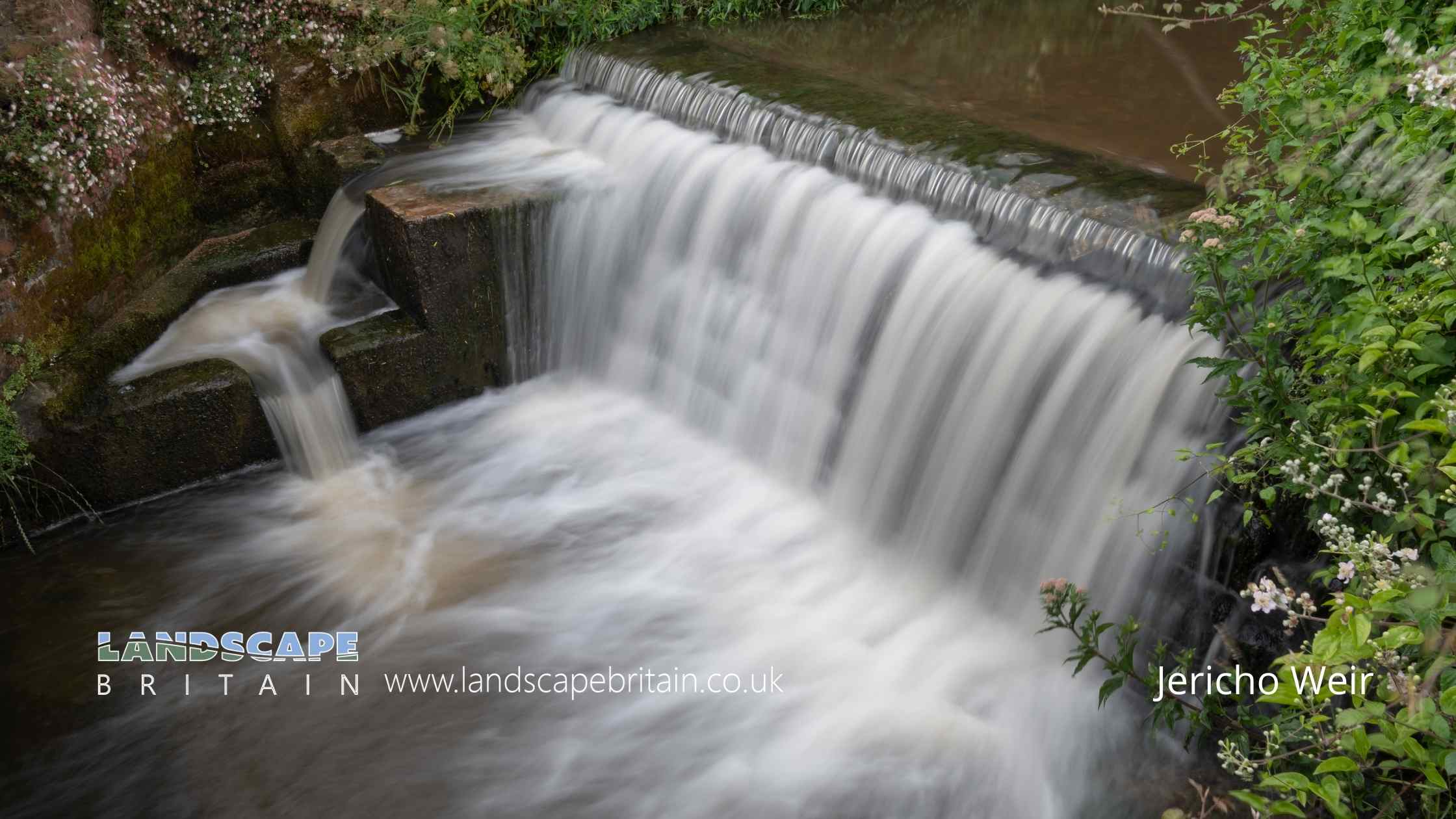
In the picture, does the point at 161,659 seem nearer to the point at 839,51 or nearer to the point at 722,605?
the point at 722,605

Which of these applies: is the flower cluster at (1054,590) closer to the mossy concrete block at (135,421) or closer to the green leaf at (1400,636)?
the green leaf at (1400,636)

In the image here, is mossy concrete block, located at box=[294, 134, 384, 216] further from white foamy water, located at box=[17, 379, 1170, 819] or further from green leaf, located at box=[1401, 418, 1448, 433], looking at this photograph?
green leaf, located at box=[1401, 418, 1448, 433]

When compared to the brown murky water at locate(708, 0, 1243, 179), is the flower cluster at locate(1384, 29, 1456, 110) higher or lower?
lower

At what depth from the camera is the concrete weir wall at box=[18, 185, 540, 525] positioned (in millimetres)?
4898

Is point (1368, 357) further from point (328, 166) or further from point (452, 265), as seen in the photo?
point (328, 166)

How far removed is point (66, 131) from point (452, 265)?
6.44 ft

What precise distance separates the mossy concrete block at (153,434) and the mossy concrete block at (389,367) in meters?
0.47

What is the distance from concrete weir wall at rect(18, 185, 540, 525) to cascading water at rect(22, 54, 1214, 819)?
142mm

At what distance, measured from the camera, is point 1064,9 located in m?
7.78

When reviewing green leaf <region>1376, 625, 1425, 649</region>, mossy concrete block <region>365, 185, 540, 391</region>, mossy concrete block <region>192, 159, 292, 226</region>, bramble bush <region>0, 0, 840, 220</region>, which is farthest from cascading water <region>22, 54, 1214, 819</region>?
green leaf <region>1376, 625, 1425, 649</region>

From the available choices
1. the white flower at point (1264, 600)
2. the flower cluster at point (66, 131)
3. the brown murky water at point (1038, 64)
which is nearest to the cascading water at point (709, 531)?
the flower cluster at point (66, 131)

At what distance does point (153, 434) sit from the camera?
500 cm

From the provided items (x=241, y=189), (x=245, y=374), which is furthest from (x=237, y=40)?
(x=245, y=374)

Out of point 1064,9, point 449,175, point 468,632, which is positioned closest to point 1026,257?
point 468,632
